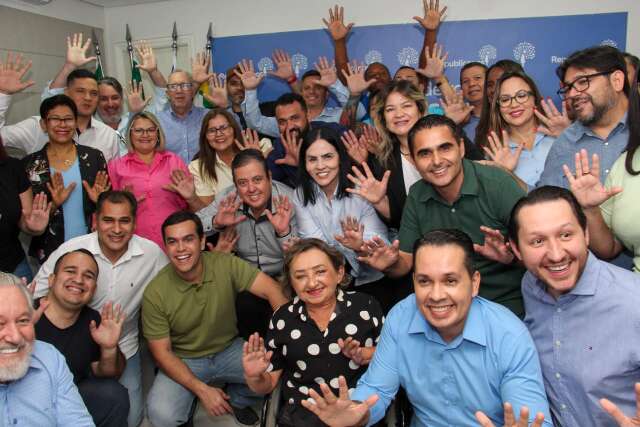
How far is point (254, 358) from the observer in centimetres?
214

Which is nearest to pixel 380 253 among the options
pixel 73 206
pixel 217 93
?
pixel 73 206

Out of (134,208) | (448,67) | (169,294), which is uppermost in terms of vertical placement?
(448,67)

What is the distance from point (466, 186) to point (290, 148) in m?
1.51

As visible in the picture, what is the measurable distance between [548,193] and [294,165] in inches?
79.1

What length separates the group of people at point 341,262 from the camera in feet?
5.58

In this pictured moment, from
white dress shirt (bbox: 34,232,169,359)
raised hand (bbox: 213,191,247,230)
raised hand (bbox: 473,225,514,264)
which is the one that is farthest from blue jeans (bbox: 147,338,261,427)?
raised hand (bbox: 473,225,514,264)

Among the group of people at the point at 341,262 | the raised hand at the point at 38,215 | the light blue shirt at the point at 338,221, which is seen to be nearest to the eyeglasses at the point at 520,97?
the group of people at the point at 341,262

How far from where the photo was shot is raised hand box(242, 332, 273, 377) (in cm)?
213

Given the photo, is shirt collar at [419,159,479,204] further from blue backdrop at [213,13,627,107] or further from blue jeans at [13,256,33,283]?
blue backdrop at [213,13,627,107]

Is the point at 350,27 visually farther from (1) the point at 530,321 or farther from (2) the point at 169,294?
(1) the point at 530,321

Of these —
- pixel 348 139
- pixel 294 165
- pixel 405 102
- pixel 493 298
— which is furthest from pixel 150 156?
pixel 493 298

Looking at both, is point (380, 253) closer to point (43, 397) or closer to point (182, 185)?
point (43, 397)

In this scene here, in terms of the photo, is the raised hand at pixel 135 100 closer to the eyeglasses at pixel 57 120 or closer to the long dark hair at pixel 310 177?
the eyeglasses at pixel 57 120

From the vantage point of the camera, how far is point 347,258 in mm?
2861
